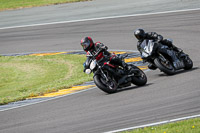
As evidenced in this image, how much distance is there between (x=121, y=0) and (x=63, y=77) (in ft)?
53.0

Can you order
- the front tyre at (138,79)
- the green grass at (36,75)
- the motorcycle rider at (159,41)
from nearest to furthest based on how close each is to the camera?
the front tyre at (138,79)
the motorcycle rider at (159,41)
the green grass at (36,75)

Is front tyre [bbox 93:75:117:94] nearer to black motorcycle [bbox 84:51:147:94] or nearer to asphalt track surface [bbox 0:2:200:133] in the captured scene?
black motorcycle [bbox 84:51:147:94]

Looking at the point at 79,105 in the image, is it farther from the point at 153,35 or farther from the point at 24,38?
the point at 24,38

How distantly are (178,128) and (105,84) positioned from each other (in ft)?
14.2

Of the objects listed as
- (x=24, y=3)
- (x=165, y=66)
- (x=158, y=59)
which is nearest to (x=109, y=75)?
(x=158, y=59)

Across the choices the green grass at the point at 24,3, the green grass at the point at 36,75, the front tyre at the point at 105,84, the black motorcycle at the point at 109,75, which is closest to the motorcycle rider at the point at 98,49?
the black motorcycle at the point at 109,75

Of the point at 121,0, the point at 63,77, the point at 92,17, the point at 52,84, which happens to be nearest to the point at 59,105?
the point at 52,84

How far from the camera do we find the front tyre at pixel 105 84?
1167 cm

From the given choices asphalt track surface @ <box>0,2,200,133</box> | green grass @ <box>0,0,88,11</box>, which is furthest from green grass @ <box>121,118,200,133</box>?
green grass @ <box>0,0,88,11</box>

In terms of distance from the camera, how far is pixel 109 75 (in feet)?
39.9

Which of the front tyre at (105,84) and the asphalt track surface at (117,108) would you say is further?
the front tyre at (105,84)

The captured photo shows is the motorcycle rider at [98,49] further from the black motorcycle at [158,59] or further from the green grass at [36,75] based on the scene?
the green grass at [36,75]

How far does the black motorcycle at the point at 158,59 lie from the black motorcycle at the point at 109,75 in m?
0.81

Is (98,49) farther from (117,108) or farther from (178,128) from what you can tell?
(178,128)
